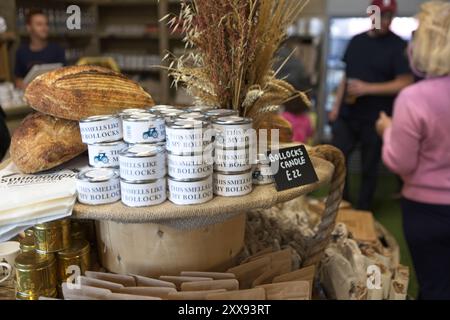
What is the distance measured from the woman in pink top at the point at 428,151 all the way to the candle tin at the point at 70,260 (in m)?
1.27

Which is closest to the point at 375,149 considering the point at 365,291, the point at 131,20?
the point at 365,291

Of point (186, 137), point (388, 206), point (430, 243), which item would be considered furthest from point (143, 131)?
point (388, 206)

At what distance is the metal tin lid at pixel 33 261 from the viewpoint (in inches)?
38.7

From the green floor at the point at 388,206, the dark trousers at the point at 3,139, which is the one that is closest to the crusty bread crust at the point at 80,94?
the dark trousers at the point at 3,139

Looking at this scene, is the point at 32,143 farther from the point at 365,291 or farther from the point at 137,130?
the point at 365,291

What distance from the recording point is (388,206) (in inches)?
167

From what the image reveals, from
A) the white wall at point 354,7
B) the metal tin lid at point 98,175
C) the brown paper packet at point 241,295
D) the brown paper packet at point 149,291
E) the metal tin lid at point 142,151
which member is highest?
the white wall at point 354,7

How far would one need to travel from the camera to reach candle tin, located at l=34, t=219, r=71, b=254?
3.36ft

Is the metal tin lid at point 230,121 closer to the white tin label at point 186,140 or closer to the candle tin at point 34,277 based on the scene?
the white tin label at point 186,140

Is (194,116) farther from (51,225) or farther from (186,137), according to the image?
(51,225)

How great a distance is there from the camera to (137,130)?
0.92 metres

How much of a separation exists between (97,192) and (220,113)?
324 mm
